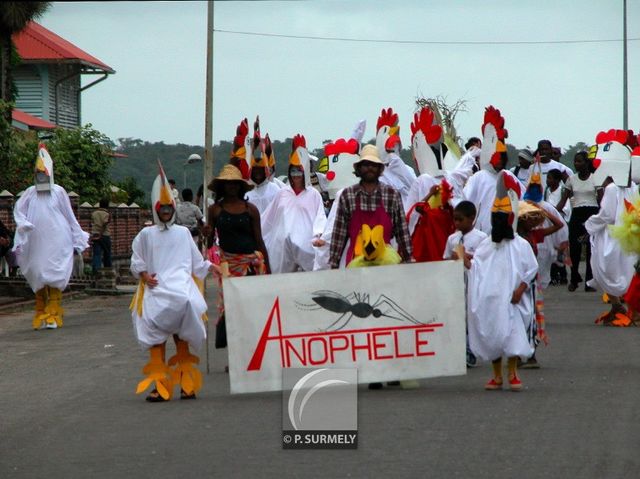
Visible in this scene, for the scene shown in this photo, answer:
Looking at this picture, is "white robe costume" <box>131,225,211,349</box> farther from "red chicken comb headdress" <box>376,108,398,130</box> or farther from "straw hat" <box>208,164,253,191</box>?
"red chicken comb headdress" <box>376,108,398,130</box>

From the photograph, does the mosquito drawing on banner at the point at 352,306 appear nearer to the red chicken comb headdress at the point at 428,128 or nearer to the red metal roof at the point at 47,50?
the red chicken comb headdress at the point at 428,128

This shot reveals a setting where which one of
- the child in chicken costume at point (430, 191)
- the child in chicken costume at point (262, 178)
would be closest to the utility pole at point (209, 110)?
the child in chicken costume at point (262, 178)

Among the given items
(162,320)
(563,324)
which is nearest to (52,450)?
(162,320)

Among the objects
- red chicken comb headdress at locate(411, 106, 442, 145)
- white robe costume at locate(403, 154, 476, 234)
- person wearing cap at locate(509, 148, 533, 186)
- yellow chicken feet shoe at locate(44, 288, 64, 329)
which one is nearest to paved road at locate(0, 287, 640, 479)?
white robe costume at locate(403, 154, 476, 234)

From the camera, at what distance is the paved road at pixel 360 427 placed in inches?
347

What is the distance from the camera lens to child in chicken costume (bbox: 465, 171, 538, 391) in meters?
11.9

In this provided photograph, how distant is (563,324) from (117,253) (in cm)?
1800

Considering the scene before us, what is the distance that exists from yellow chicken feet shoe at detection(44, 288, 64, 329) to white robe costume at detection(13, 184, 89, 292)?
15 centimetres

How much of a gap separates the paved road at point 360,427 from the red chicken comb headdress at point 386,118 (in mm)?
4025

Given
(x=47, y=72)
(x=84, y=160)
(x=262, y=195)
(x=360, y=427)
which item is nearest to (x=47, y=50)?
(x=47, y=72)

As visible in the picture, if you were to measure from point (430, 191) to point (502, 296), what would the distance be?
235 centimetres

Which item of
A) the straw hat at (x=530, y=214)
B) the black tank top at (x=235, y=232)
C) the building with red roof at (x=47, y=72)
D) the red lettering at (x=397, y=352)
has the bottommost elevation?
the red lettering at (x=397, y=352)

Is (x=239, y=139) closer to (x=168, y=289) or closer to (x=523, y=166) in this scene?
(x=168, y=289)

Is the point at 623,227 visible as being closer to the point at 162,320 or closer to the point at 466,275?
the point at 466,275
